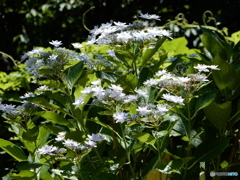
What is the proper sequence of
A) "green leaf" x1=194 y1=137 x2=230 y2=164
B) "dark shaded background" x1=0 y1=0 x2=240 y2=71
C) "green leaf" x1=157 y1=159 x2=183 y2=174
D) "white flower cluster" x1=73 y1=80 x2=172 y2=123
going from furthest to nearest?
"dark shaded background" x1=0 y1=0 x2=240 y2=71 < "green leaf" x1=194 y1=137 x2=230 y2=164 < "green leaf" x1=157 y1=159 x2=183 y2=174 < "white flower cluster" x1=73 y1=80 x2=172 y2=123

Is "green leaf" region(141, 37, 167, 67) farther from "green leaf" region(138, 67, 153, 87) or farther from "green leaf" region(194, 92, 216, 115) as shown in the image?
"green leaf" region(194, 92, 216, 115)

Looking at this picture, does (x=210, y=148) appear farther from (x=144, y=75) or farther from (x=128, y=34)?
(x=128, y=34)

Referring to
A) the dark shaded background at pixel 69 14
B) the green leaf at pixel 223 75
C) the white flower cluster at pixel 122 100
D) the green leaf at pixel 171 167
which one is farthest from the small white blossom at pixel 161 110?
the dark shaded background at pixel 69 14

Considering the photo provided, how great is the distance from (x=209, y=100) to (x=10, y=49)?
502cm

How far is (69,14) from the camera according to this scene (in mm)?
6594

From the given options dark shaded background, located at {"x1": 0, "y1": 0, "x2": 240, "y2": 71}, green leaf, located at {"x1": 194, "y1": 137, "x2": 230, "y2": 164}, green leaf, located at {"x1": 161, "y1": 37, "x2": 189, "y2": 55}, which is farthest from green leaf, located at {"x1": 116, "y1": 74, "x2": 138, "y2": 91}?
dark shaded background, located at {"x1": 0, "y1": 0, "x2": 240, "y2": 71}

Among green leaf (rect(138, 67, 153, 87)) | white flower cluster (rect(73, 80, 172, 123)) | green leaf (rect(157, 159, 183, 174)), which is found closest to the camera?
white flower cluster (rect(73, 80, 172, 123))

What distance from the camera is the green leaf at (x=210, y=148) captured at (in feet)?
5.62

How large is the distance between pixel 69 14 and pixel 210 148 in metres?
5.14

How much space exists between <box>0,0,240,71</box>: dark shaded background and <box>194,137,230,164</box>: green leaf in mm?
4399

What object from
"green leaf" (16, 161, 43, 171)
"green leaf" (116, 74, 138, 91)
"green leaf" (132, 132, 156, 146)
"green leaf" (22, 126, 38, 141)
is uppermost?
"green leaf" (116, 74, 138, 91)

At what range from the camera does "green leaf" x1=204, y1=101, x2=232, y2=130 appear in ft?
5.54

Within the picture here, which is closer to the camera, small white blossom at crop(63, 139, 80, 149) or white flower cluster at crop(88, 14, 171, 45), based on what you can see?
small white blossom at crop(63, 139, 80, 149)

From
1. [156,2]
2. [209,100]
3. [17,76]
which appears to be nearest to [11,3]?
[156,2]
